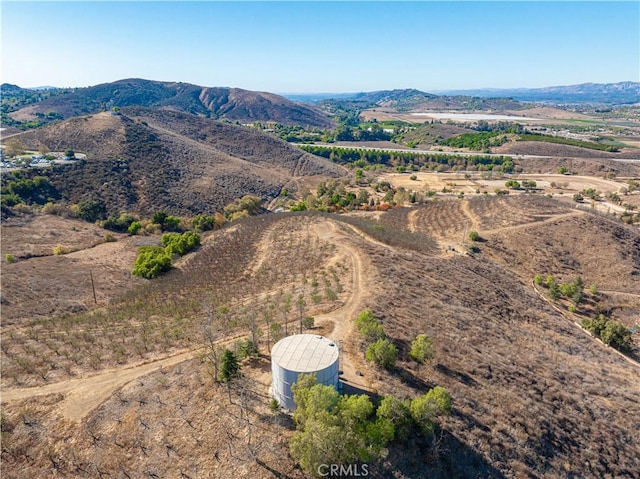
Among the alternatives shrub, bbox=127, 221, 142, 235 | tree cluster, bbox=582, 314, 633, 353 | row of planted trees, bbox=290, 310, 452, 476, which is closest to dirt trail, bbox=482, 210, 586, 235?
tree cluster, bbox=582, 314, 633, 353

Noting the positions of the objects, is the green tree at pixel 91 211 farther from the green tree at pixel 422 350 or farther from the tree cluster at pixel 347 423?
the tree cluster at pixel 347 423

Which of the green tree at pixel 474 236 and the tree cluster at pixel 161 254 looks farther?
the green tree at pixel 474 236

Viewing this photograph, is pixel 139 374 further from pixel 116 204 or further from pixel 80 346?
pixel 116 204

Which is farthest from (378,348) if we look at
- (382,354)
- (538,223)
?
(538,223)

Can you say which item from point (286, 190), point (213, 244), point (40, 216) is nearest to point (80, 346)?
point (213, 244)

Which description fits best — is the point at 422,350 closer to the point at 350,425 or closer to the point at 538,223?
the point at 350,425

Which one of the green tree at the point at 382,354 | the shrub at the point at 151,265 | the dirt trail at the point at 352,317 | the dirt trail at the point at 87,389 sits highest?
the green tree at the point at 382,354

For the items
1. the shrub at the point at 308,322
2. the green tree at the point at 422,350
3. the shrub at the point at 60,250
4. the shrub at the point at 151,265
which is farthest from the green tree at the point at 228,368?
the shrub at the point at 60,250
